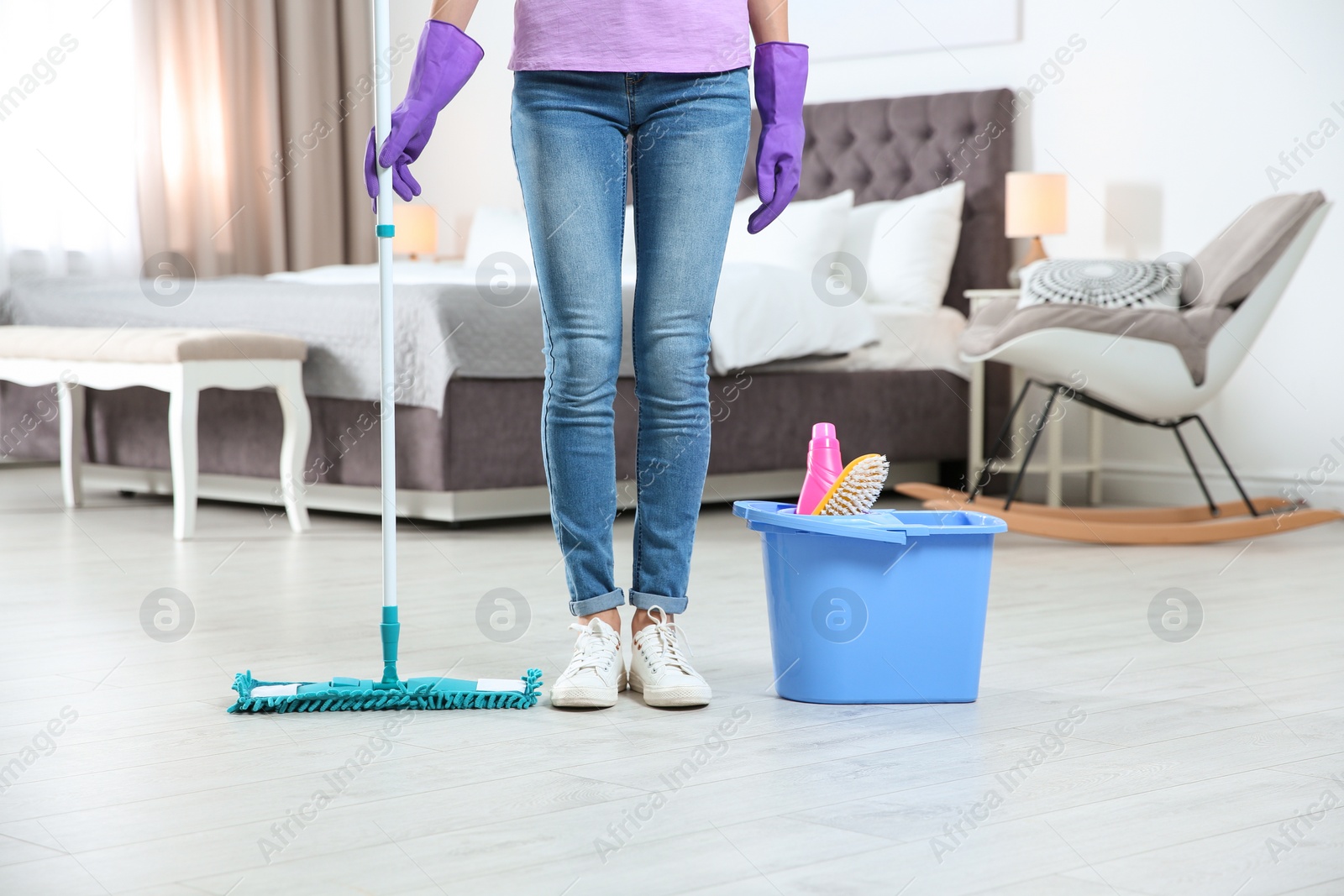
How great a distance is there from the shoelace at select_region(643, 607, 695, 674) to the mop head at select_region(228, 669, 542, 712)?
5.6 inches

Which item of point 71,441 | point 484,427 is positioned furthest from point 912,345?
point 71,441

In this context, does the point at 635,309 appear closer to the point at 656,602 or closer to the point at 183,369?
the point at 656,602

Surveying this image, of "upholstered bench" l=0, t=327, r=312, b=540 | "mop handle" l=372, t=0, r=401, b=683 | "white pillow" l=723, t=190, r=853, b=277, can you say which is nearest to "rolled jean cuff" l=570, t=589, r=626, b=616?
"mop handle" l=372, t=0, r=401, b=683

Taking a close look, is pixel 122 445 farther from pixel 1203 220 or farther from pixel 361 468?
pixel 1203 220

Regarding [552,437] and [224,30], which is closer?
[552,437]

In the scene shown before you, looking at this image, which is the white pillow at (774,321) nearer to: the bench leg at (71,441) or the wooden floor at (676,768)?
the wooden floor at (676,768)

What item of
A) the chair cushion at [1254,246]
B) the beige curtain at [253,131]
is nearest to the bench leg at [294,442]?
the chair cushion at [1254,246]

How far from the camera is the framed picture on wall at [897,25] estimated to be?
15.0 feet

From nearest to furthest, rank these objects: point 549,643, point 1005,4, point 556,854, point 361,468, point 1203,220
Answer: point 556,854 < point 549,643 < point 361,468 < point 1203,220 < point 1005,4

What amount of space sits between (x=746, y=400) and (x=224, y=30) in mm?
2987

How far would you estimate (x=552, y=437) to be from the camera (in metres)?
1.73

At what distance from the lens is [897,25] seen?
482cm

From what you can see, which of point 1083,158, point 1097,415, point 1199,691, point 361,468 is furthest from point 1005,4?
point 1199,691

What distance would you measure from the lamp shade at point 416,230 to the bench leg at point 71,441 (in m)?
1.98
